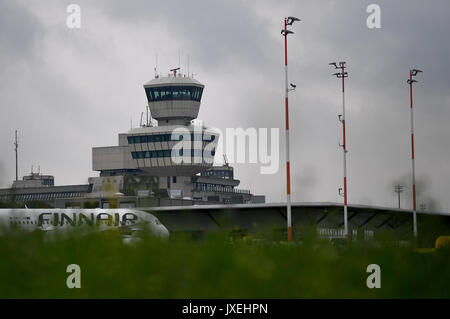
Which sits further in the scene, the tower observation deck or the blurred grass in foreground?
the tower observation deck

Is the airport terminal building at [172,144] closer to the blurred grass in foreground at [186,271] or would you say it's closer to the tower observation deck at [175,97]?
the tower observation deck at [175,97]

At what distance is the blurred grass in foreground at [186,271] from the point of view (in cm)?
602

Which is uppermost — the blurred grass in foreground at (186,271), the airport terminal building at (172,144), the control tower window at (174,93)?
the control tower window at (174,93)

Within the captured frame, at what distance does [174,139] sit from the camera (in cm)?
17000

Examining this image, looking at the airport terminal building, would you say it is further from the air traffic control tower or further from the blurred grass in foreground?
the blurred grass in foreground

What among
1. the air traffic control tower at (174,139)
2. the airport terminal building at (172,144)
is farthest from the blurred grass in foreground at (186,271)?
the air traffic control tower at (174,139)

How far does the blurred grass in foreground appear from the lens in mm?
6016

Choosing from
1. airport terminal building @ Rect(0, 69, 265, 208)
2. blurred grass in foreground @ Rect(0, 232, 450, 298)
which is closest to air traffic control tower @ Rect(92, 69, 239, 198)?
airport terminal building @ Rect(0, 69, 265, 208)

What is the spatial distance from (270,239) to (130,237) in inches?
64.1

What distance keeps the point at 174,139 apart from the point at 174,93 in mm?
10361

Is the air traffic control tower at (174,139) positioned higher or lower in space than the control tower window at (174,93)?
lower

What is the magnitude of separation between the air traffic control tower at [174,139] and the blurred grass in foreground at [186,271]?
530ft

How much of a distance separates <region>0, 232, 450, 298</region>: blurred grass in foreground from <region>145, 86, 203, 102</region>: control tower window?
531 feet
